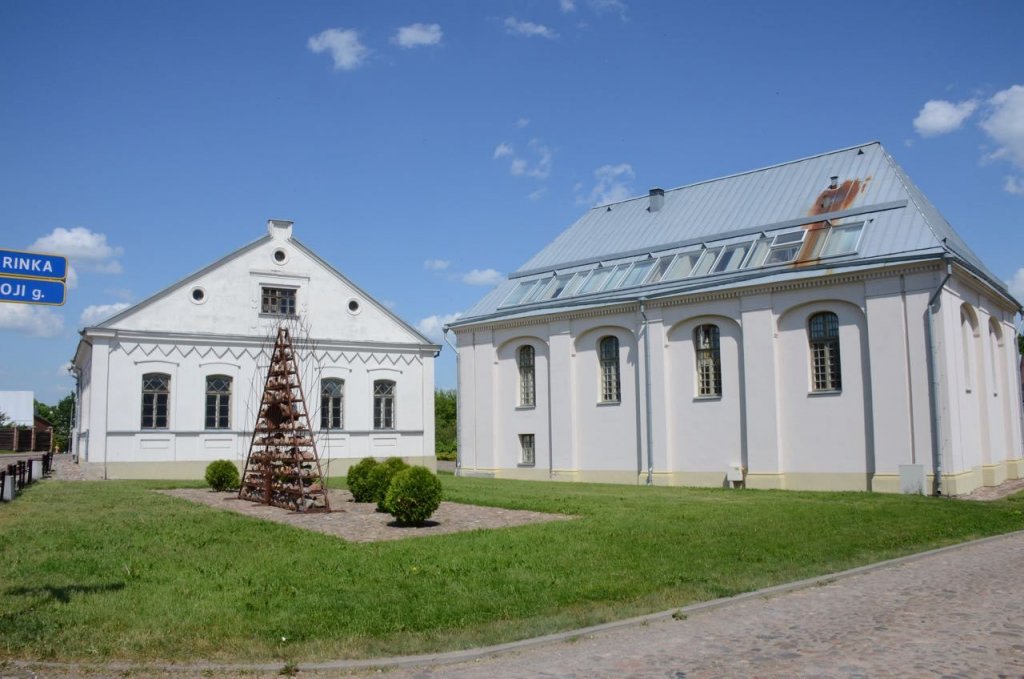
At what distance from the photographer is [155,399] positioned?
2994 cm

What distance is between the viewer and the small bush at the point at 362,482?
65.2 ft

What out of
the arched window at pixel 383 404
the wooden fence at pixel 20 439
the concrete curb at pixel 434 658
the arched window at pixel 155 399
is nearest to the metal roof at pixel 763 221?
the arched window at pixel 383 404

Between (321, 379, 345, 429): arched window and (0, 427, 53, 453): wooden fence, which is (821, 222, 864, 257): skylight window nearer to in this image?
(321, 379, 345, 429): arched window

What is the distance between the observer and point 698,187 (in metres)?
33.2

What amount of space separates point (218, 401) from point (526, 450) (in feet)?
37.2

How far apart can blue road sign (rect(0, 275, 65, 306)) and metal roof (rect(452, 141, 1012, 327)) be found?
796 inches

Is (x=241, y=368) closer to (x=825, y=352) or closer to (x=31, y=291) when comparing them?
(x=825, y=352)

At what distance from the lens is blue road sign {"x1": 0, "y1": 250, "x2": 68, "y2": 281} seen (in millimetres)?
9141

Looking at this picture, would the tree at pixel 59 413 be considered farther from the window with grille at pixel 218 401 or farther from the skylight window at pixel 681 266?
the skylight window at pixel 681 266

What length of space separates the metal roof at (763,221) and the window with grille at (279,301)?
251 inches

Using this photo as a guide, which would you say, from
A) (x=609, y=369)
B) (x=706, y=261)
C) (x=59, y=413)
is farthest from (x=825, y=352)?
(x=59, y=413)

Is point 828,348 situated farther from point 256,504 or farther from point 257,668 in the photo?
point 257,668

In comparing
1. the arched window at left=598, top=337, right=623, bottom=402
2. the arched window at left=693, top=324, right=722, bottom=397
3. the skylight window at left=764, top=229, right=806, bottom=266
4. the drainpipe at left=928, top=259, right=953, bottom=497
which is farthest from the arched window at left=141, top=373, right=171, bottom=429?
the drainpipe at left=928, top=259, right=953, bottom=497

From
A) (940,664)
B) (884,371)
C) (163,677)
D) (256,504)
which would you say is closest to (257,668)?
(163,677)
